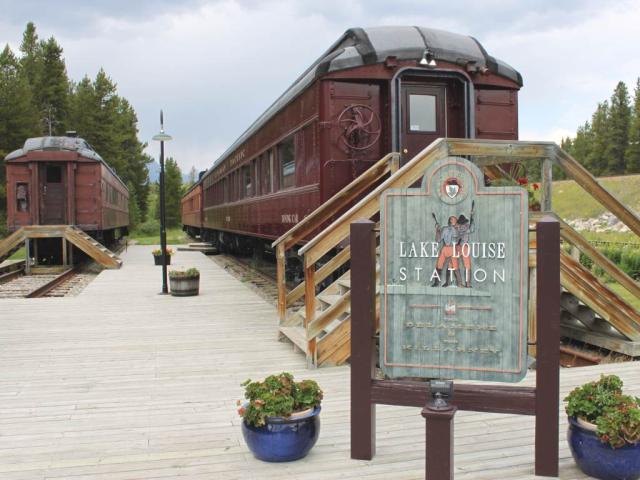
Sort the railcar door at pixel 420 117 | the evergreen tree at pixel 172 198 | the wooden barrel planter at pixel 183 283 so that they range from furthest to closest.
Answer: the evergreen tree at pixel 172 198
the wooden barrel planter at pixel 183 283
the railcar door at pixel 420 117

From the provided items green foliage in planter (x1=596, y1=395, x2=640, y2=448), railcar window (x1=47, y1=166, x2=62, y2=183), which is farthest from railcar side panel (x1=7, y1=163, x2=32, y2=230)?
green foliage in planter (x1=596, y1=395, x2=640, y2=448)

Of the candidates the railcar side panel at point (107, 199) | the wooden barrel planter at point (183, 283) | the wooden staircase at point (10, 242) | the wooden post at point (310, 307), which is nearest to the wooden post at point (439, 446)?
the wooden post at point (310, 307)

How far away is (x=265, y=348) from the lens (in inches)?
302

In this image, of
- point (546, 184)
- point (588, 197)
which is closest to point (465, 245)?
point (546, 184)

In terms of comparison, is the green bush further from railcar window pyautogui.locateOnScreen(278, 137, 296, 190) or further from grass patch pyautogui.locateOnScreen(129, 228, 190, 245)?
railcar window pyautogui.locateOnScreen(278, 137, 296, 190)

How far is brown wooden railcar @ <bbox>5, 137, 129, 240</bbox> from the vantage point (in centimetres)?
1942

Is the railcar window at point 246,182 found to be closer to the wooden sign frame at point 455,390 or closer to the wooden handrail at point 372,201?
the wooden handrail at point 372,201

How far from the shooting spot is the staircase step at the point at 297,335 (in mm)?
7051

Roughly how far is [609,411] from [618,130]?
8320cm

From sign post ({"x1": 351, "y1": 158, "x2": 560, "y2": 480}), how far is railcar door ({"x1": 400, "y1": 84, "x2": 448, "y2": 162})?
13.2 feet

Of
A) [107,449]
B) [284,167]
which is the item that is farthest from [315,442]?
[284,167]

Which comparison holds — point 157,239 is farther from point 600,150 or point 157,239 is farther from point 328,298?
point 600,150

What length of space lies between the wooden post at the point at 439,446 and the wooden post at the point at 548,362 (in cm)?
57

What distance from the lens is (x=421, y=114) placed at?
323 inches
